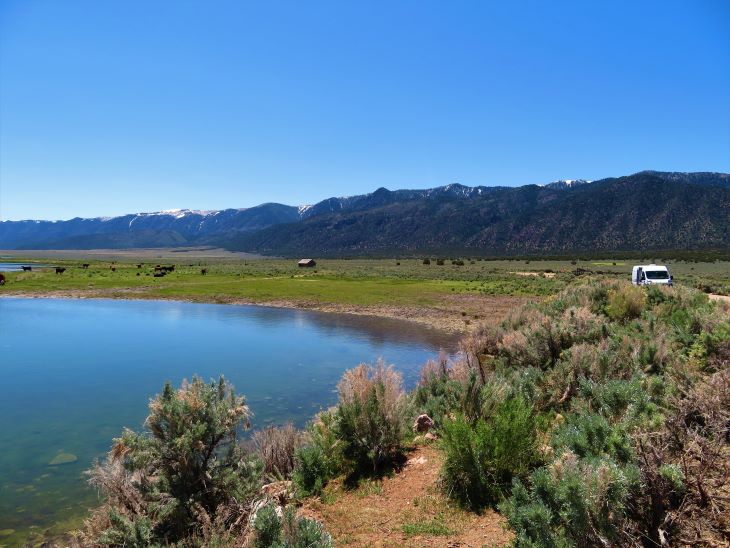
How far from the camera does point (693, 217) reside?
14188cm

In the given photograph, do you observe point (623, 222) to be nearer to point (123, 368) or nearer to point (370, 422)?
point (123, 368)

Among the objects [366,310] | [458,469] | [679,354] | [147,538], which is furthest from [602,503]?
[366,310]

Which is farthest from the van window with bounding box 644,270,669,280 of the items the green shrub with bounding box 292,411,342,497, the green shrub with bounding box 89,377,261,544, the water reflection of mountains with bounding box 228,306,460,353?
the green shrub with bounding box 89,377,261,544

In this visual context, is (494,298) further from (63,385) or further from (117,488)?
(117,488)

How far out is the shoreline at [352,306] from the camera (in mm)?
28047

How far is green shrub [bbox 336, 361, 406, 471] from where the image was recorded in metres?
7.16

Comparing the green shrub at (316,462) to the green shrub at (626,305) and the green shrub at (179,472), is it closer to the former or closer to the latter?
the green shrub at (179,472)

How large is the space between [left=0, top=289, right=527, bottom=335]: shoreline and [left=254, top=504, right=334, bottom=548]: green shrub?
19.6 metres

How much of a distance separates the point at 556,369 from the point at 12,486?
10.2 metres

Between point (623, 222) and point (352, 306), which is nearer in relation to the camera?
point (352, 306)

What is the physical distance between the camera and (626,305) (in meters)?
14.5

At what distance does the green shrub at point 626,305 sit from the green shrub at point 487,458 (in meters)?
10.3

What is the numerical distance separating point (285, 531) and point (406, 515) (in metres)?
2.03

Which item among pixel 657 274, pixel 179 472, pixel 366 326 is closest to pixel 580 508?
pixel 179 472
